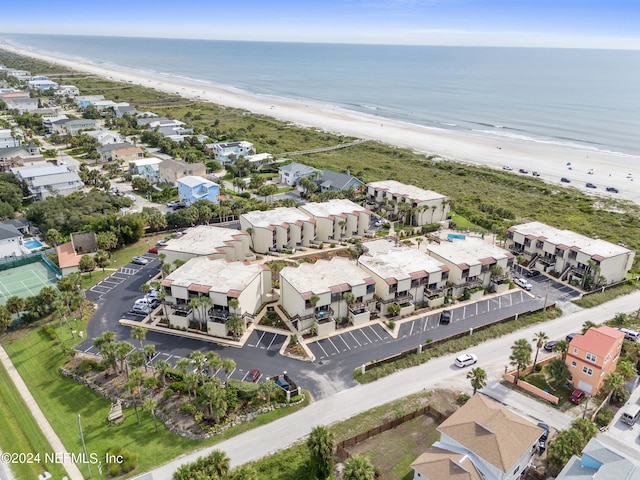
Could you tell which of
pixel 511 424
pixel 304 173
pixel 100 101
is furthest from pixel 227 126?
pixel 511 424

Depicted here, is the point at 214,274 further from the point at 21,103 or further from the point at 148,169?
the point at 21,103

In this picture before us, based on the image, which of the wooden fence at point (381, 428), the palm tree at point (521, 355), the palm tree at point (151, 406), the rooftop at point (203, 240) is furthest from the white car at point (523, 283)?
the palm tree at point (151, 406)

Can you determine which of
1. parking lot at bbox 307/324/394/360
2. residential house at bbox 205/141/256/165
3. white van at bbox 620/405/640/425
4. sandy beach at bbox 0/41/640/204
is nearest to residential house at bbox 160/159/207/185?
residential house at bbox 205/141/256/165

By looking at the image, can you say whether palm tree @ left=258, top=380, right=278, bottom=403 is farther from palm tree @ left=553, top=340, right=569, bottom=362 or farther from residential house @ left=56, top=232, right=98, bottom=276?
residential house @ left=56, top=232, right=98, bottom=276

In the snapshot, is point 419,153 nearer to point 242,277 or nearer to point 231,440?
point 242,277

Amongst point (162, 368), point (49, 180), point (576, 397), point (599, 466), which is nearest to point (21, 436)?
point (162, 368)

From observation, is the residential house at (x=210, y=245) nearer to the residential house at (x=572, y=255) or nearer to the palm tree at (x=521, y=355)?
the palm tree at (x=521, y=355)
